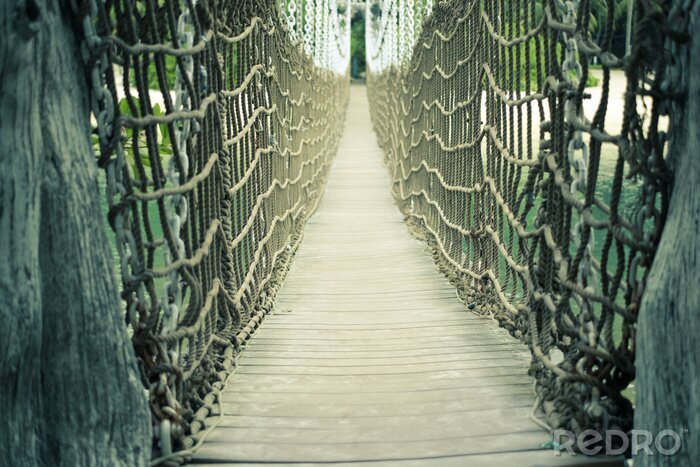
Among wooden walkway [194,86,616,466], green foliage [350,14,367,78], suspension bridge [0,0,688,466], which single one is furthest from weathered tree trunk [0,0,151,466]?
green foliage [350,14,367,78]

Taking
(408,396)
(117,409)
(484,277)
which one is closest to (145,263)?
(117,409)

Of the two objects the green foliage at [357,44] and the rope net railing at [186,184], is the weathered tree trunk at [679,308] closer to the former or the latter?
the rope net railing at [186,184]

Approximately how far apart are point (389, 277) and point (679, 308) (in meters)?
1.91

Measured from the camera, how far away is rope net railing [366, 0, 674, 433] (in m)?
1.32

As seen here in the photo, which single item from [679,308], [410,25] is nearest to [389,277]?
[679,308]

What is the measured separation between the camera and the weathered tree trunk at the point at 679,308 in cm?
119

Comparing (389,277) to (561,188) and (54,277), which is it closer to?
(561,188)

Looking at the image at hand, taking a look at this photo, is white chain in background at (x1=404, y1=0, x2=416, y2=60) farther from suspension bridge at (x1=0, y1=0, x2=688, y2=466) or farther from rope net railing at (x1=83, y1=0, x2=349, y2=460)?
rope net railing at (x1=83, y1=0, x2=349, y2=460)

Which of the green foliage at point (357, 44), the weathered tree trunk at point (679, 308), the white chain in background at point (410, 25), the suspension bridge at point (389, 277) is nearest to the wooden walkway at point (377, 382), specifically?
the suspension bridge at point (389, 277)

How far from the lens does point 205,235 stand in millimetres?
1747

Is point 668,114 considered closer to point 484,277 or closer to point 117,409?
point 117,409

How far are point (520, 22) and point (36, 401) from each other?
142cm

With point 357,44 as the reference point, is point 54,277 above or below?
above

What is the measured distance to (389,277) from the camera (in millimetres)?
3090
